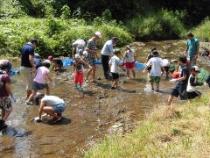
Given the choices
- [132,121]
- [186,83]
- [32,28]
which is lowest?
[132,121]

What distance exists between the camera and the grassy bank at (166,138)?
9.92m

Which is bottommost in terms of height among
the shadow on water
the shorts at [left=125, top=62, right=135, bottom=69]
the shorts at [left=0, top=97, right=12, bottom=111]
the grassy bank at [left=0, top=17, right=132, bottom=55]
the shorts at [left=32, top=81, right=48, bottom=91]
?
the shadow on water

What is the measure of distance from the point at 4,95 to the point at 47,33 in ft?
44.1

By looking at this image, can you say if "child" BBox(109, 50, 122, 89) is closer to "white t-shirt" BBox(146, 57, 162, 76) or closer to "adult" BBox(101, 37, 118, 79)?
"adult" BBox(101, 37, 118, 79)

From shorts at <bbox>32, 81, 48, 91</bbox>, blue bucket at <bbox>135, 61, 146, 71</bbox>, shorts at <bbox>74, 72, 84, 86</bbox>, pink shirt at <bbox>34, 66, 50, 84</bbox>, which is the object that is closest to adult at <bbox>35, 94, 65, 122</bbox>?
pink shirt at <bbox>34, 66, 50, 84</bbox>

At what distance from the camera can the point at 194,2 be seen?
126 ft

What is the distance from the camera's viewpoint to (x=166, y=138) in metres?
11.0

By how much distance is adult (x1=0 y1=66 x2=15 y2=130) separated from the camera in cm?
1261

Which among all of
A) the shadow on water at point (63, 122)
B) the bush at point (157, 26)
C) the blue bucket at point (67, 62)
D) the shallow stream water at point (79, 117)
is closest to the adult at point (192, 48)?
the shallow stream water at point (79, 117)

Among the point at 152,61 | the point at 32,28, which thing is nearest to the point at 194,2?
the point at 32,28

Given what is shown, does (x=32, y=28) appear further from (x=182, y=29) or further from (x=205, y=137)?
(x=205, y=137)

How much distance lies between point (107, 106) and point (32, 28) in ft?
39.1

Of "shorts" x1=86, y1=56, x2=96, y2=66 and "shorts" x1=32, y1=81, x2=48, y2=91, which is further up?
"shorts" x1=86, y1=56, x2=96, y2=66

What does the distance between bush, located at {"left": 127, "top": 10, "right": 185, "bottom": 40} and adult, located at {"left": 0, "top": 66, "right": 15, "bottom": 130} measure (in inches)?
790
